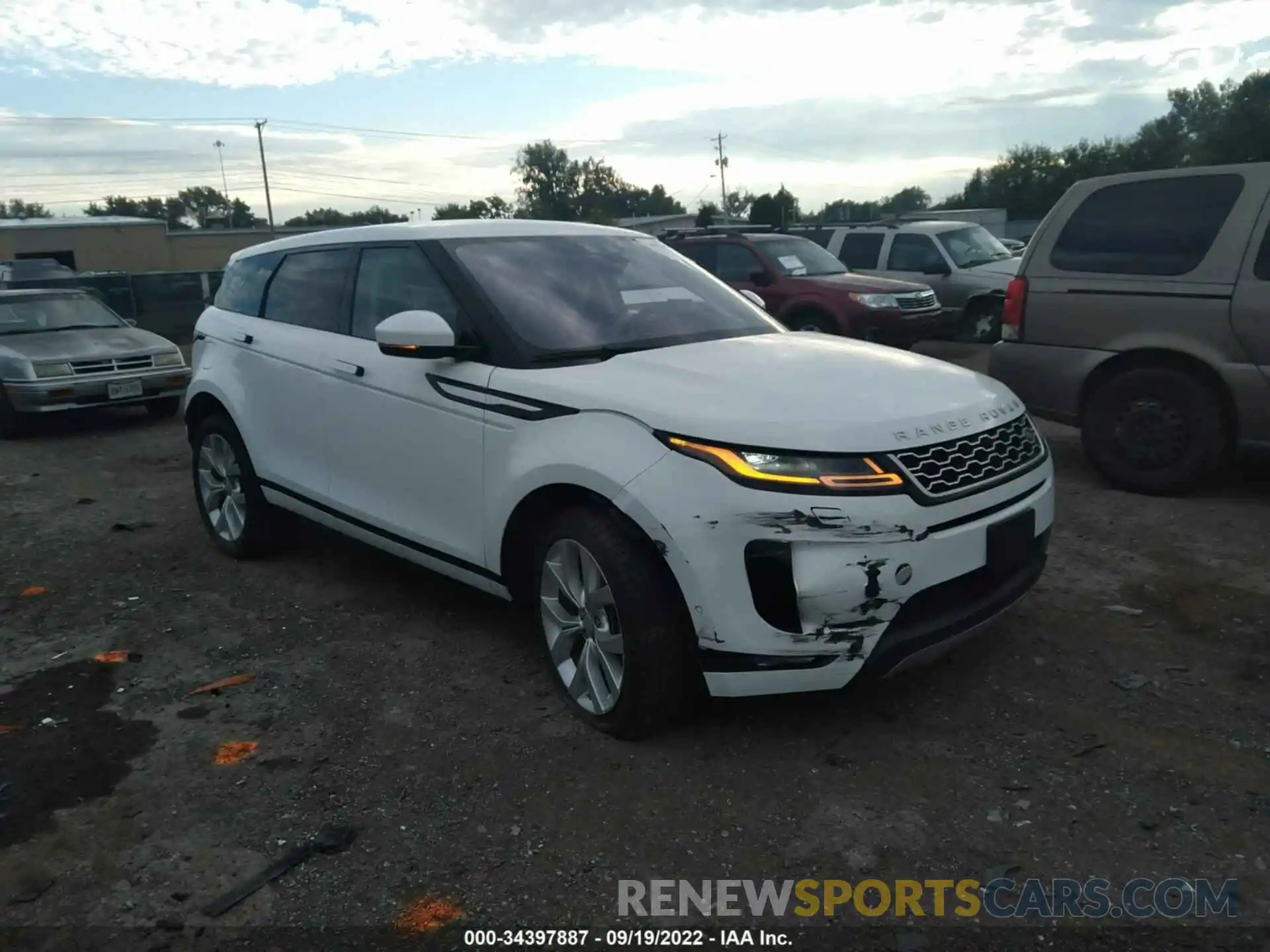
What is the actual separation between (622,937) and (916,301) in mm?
11133

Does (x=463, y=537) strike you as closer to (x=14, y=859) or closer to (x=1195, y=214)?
(x=14, y=859)

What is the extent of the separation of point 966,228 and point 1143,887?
13758mm

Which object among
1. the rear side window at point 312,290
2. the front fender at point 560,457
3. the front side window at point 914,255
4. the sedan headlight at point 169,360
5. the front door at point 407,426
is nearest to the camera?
the front fender at point 560,457

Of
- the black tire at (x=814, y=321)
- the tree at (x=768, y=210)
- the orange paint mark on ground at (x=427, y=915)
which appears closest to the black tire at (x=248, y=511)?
the orange paint mark on ground at (x=427, y=915)

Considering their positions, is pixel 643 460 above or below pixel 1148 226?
below

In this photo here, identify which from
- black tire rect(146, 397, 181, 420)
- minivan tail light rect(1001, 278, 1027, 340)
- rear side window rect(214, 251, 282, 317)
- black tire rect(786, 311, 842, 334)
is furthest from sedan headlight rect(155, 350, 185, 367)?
minivan tail light rect(1001, 278, 1027, 340)

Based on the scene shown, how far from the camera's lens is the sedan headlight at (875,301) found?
12164 millimetres

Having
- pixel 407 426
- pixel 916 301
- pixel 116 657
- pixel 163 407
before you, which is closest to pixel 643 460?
pixel 407 426

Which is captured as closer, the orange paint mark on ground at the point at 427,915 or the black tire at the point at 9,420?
the orange paint mark on ground at the point at 427,915

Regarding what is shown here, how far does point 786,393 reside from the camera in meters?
3.44

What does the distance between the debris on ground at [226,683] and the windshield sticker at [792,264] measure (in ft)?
31.7

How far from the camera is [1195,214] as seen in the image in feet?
20.0

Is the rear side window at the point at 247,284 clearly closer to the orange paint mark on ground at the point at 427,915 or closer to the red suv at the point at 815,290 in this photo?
the orange paint mark on ground at the point at 427,915

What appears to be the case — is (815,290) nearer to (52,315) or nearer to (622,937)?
(52,315)
